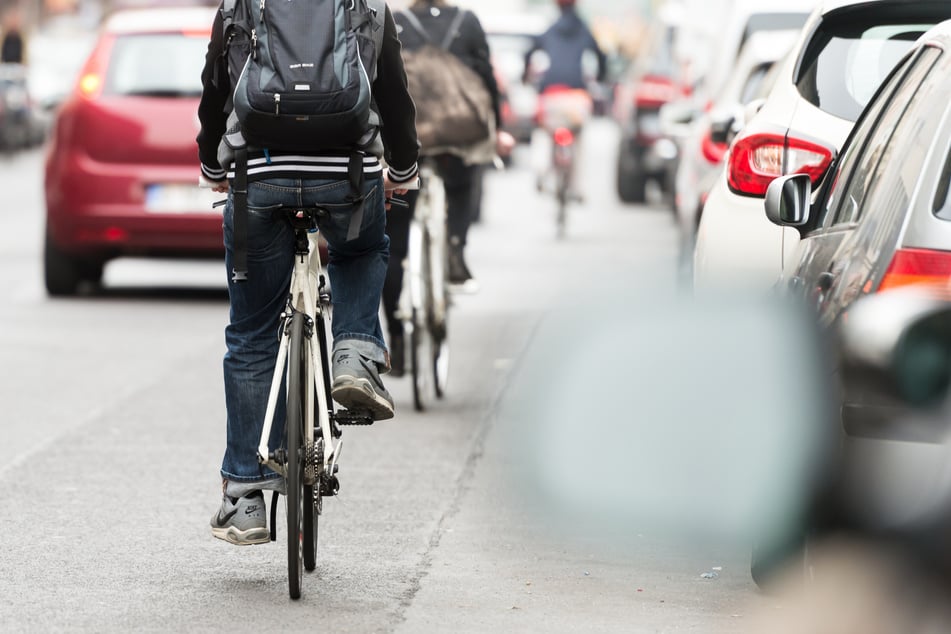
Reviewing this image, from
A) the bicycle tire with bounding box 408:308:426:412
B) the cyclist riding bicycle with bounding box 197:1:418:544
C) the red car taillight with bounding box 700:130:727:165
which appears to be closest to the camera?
the cyclist riding bicycle with bounding box 197:1:418:544

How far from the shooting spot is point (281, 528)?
6695 millimetres

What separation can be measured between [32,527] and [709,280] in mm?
2707

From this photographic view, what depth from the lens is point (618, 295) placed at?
45.2ft

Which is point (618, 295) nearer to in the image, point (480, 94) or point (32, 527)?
point (480, 94)

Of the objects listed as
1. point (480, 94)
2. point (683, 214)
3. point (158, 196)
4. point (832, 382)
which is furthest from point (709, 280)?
point (158, 196)

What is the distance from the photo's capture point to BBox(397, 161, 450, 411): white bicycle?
360 inches

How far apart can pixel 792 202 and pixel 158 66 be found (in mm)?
8077

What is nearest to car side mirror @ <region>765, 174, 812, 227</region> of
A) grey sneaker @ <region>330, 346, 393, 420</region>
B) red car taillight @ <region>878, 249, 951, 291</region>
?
grey sneaker @ <region>330, 346, 393, 420</region>

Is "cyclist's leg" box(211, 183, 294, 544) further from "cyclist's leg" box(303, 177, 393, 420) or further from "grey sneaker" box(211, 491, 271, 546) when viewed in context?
"cyclist's leg" box(303, 177, 393, 420)

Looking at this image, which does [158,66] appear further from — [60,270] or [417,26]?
[417,26]

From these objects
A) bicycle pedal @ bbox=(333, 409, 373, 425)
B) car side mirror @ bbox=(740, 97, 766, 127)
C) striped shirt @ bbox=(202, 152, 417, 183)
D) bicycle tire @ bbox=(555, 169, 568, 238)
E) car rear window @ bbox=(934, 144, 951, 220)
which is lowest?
bicycle tire @ bbox=(555, 169, 568, 238)

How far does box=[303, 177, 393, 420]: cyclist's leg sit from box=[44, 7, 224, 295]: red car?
7041mm

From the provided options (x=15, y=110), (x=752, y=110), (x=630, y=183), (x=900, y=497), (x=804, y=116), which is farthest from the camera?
(x=15, y=110)

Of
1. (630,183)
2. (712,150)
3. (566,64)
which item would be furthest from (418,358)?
(630,183)
